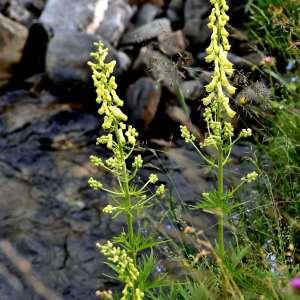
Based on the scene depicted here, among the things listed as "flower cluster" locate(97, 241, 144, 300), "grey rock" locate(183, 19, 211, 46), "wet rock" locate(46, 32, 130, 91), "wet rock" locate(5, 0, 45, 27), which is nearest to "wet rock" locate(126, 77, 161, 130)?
"wet rock" locate(46, 32, 130, 91)

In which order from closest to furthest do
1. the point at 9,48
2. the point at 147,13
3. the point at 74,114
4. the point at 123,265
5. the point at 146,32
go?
the point at 123,265 < the point at 74,114 < the point at 9,48 < the point at 146,32 < the point at 147,13

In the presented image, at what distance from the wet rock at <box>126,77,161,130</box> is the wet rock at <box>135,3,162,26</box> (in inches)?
80.7

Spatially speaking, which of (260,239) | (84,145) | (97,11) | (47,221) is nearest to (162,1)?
(97,11)

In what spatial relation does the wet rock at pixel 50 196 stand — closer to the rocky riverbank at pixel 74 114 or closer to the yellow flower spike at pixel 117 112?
the rocky riverbank at pixel 74 114

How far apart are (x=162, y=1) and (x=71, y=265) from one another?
541 cm

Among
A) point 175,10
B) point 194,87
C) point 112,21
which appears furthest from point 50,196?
point 175,10

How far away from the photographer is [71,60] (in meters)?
8.05

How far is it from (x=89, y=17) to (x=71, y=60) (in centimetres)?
128

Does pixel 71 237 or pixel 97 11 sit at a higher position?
pixel 97 11

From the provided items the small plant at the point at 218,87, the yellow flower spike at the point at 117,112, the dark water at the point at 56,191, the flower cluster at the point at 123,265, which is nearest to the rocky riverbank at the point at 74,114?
the dark water at the point at 56,191

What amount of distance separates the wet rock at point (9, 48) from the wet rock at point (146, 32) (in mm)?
1494

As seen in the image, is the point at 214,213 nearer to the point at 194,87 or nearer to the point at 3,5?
the point at 194,87

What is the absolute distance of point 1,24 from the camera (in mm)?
8398

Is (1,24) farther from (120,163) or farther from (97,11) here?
(120,163)
